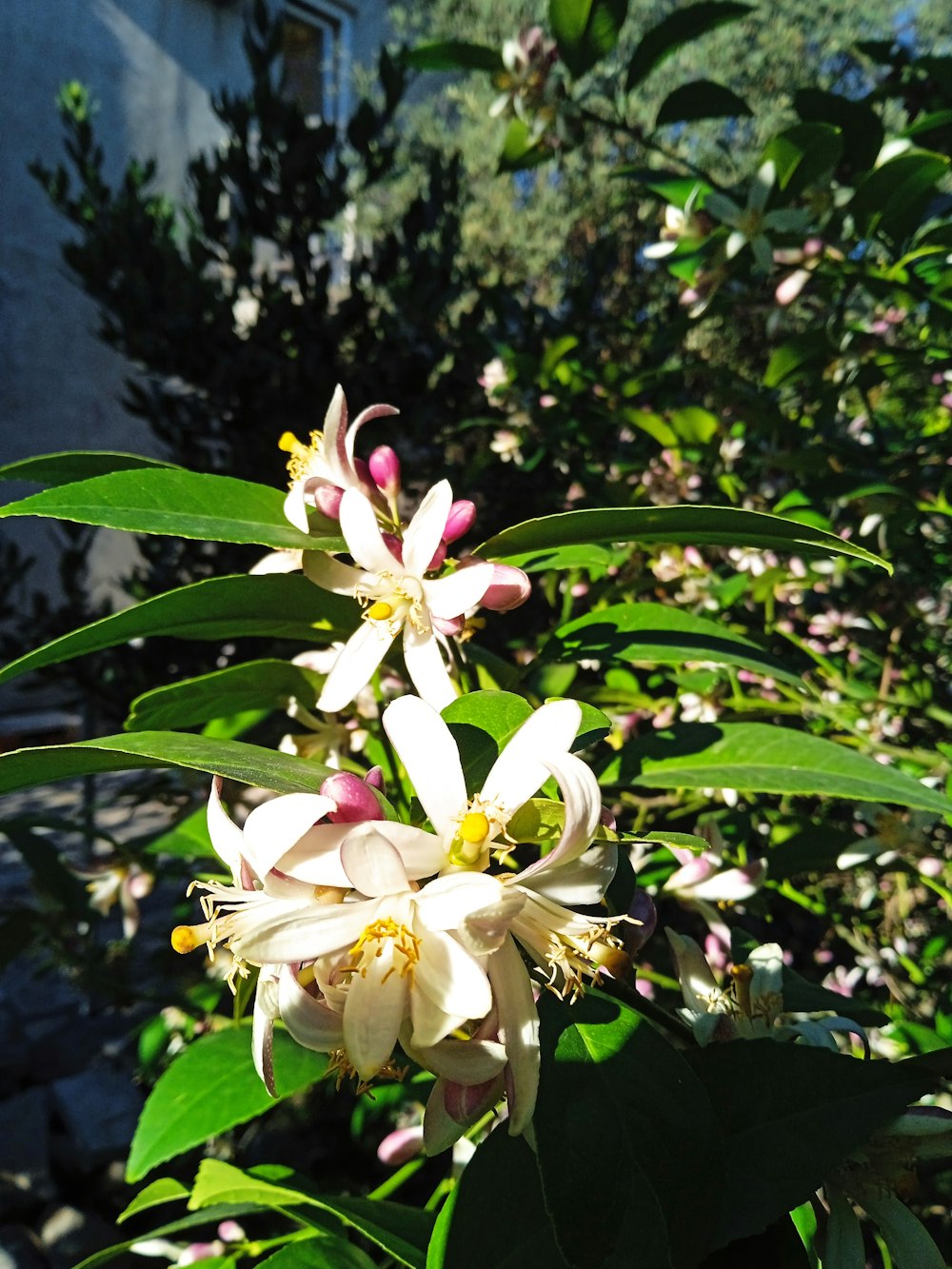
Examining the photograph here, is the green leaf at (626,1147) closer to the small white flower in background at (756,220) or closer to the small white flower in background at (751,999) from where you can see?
the small white flower in background at (751,999)

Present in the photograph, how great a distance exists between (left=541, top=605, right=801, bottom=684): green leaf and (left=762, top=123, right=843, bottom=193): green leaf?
50cm

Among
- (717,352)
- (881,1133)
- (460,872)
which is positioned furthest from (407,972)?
(717,352)

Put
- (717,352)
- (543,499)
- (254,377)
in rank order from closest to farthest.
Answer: (543,499), (254,377), (717,352)

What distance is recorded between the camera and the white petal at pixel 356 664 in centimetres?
52

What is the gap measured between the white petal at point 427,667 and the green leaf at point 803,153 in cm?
65

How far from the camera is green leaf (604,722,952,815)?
53cm

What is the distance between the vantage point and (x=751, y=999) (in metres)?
0.56

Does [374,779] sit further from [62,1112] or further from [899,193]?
[62,1112]

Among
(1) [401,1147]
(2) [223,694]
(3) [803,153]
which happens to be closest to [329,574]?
(2) [223,694]

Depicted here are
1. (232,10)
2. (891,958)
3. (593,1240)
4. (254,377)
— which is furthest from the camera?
(232,10)

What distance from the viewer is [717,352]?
3555 mm

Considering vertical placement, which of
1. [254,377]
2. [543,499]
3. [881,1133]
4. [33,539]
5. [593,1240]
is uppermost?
[33,539]

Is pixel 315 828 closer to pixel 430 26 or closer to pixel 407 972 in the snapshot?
pixel 407 972

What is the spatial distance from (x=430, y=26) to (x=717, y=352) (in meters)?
2.84
